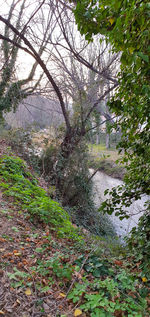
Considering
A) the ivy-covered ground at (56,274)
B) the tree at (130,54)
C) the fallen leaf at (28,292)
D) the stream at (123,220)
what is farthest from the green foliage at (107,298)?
the stream at (123,220)

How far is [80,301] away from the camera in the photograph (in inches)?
81.8

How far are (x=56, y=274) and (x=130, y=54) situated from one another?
2.27 meters

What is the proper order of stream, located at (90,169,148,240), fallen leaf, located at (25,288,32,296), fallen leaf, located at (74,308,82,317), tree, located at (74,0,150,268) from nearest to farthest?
tree, located at (74,0,150,268) → fallen leaf, located at (74,308,82,317) → fallen leaf, located at (25,288,32,296) → stream, located at (90,169,148,240)

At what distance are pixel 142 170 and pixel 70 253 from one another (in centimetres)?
149

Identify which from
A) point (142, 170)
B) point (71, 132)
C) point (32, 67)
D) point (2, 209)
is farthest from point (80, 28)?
point (32, 67)

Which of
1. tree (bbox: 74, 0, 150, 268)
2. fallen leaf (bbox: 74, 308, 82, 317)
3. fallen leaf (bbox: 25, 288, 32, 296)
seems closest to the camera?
tree (bbox: 74, 0, 150, 268)

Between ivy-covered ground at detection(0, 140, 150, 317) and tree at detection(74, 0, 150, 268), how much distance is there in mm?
532

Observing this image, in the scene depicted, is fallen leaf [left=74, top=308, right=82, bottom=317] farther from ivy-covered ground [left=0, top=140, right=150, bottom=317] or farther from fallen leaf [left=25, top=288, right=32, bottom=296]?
fallen leaf [left=25, top=288, right=32, bottom=296]

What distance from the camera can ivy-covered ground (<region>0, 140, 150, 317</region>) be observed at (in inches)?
78.4

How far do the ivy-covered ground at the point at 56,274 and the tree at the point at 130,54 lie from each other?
532mm

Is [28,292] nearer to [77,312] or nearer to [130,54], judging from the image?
[77,312]

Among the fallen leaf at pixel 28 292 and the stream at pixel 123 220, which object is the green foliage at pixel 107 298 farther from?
the stream at pixel 123 220

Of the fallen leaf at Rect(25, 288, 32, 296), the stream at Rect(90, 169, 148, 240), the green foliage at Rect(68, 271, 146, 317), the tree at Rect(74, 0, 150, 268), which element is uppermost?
the tree at Rect(74, 0, 150, 268)

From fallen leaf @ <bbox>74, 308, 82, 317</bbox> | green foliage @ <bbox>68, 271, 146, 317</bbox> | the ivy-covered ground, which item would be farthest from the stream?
fallen leaf @ <bbox>74, 308, 82, 317</bbox>
